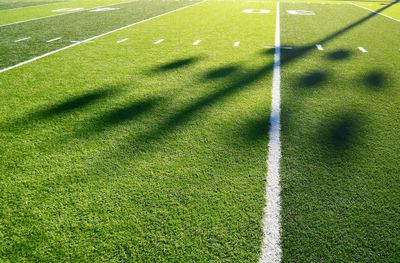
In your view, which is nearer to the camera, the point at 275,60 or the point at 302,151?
the point at 302,151

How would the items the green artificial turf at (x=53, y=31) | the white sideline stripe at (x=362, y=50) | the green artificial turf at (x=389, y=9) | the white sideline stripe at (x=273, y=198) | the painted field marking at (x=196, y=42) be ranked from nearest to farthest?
the white sideline stripe at (x=273, y=198), the green artificial turf at (x=53, y=31), the white sideline stripe at (x=362, y=50), the painted field marking at (x=196, y=42), the green artificial turf at (x=389, y=9)

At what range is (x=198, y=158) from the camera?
122 inches

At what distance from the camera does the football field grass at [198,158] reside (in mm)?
2178

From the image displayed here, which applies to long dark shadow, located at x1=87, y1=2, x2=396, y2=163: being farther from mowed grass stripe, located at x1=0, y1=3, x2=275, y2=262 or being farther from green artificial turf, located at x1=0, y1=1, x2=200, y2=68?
green artificial turf, located at x1=0, y1=1, x2=200, y2=68

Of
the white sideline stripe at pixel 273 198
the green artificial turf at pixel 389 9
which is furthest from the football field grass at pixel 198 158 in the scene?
the green artificial turf at pixel 389 9

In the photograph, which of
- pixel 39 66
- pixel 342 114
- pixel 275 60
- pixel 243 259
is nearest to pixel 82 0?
pixel 39 66

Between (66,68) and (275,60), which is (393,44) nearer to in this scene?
(275,60)

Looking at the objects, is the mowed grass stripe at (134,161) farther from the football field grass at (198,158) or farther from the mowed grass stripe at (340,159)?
the mowed grass stripe at (340,159)

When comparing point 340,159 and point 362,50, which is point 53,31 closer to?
point 362,50

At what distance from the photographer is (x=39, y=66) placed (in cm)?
596

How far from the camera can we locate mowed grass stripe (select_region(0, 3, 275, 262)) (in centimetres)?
218

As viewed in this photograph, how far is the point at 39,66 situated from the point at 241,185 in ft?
16.6

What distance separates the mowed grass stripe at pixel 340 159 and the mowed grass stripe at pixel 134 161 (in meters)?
0.32

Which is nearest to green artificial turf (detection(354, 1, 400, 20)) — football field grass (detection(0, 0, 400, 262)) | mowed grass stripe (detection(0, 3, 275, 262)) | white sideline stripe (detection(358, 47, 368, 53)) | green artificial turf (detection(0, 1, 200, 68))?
white sideline stripe (detection(358, 47, 368, 53))
